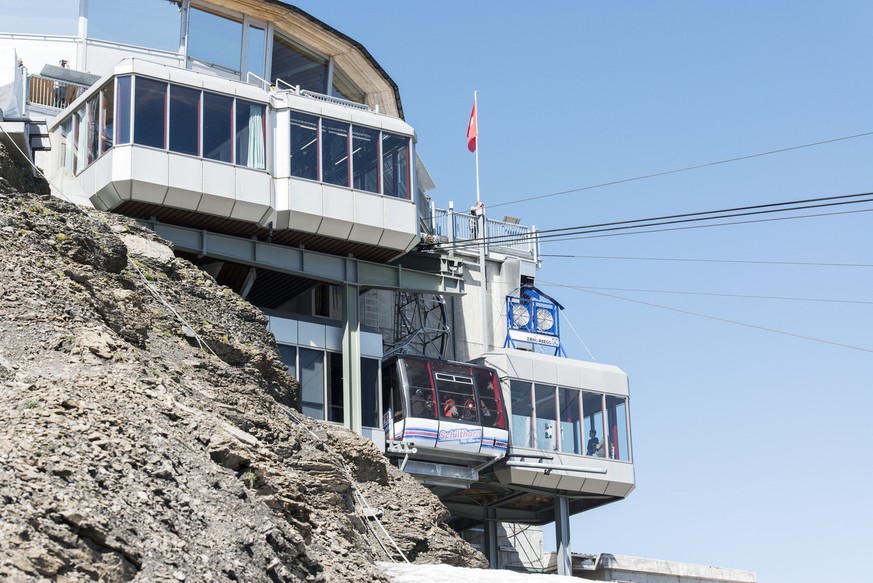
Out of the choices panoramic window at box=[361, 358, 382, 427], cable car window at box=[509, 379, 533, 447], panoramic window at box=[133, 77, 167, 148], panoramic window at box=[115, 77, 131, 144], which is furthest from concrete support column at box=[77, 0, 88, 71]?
cable car window at box=[509, 379, 533, 447]

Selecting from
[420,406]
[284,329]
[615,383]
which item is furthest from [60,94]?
[615,383]

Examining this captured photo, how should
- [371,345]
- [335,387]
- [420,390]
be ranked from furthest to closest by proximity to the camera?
[371,345] → [420,390] → [335,387]

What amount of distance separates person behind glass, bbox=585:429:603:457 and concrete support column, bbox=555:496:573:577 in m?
2.19

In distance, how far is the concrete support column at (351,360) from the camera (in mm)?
42925

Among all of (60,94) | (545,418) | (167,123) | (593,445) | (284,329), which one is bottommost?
(593,445)

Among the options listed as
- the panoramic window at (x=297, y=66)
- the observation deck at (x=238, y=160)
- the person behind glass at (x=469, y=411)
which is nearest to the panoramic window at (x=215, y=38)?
the panoramic window at (x=297, y=66)

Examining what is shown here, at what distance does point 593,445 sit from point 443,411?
7.95 m

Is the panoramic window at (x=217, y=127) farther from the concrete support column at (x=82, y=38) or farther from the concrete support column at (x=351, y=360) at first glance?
the concrete support column at (x=82, y=38)

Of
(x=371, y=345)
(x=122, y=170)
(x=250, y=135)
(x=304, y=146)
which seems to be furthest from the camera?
(x=371, y=345)

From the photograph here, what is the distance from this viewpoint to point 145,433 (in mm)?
14305

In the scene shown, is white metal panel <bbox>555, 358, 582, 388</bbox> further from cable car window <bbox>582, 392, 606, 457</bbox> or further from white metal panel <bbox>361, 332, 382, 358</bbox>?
white metal panel <bbox>361, 332, 382, 358</bbox>

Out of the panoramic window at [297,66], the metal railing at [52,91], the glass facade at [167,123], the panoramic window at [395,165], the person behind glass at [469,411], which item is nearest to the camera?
the glass facade at [167,123]

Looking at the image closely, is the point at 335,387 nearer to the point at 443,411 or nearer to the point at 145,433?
the point at 443,411

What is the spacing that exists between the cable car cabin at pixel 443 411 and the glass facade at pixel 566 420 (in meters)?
1.41
